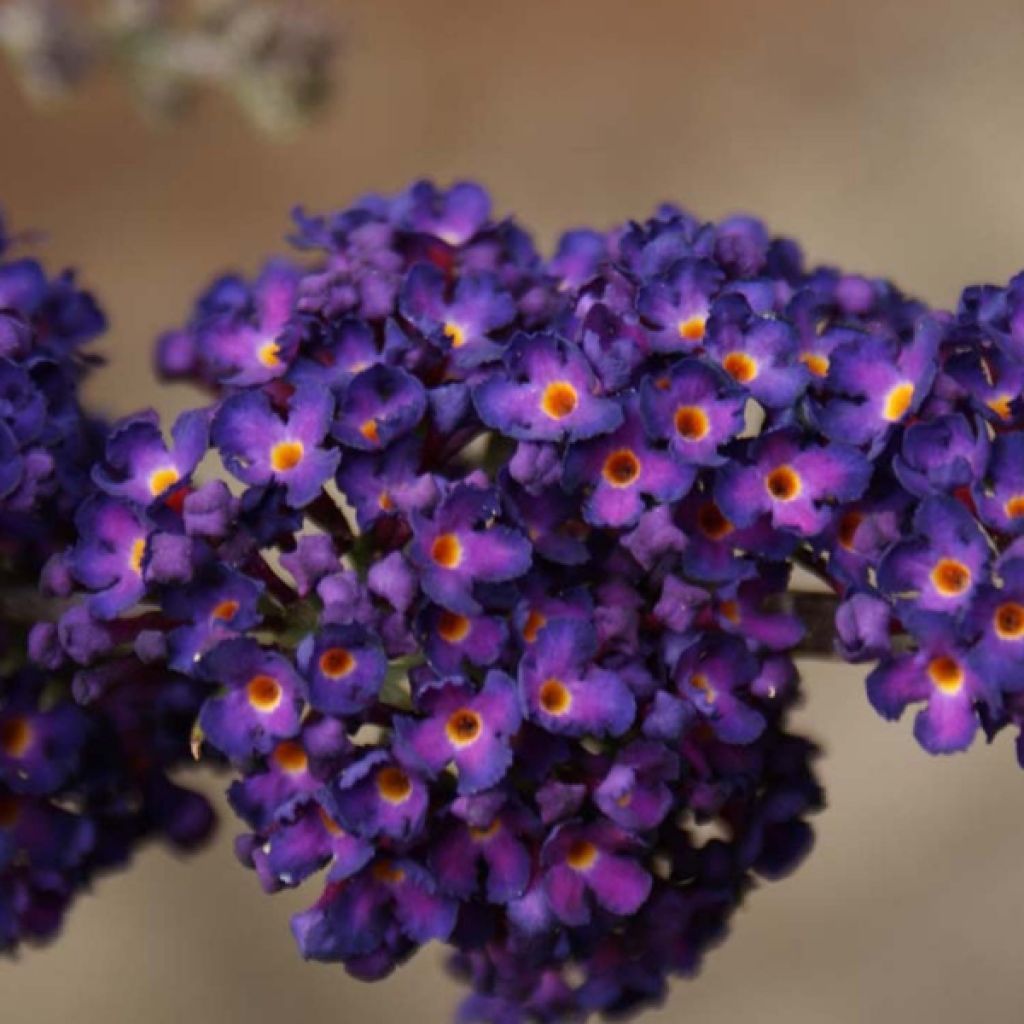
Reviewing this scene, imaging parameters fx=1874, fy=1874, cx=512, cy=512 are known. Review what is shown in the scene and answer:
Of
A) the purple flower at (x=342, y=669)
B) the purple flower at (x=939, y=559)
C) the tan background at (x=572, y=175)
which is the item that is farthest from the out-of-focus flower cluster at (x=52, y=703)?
the tan background at (x=572, y=175)

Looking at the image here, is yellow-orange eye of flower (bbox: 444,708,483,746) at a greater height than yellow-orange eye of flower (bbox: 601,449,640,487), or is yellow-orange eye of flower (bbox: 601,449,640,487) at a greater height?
yellow-orange eye of flower (bbox: 601,449,640,487)

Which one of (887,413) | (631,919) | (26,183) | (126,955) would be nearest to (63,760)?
(631,919)

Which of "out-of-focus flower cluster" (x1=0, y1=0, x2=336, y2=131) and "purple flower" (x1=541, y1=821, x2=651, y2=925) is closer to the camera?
"purple flower" (x1=541, y1=821, x2=651, y2=925)

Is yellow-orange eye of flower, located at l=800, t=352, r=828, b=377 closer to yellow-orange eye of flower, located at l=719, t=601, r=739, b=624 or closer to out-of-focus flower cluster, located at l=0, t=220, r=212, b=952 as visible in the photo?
yellow-orange eye of flower, located at l=719, t=601, r=739, b=624

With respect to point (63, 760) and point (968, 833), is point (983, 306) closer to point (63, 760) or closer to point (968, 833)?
point (63, 760)

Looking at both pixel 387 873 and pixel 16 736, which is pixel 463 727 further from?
pixel 16 736

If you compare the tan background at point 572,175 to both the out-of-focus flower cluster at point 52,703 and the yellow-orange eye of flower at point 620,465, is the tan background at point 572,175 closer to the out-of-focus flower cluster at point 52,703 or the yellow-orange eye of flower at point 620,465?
the out-of-focus flower cluster at point 52,703

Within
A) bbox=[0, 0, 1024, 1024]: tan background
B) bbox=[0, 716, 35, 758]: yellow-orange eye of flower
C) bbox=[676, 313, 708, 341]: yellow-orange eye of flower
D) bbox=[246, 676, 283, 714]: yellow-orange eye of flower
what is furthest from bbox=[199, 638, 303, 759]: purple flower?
bbox=[0, 0, 1024, 1024]: tan background
